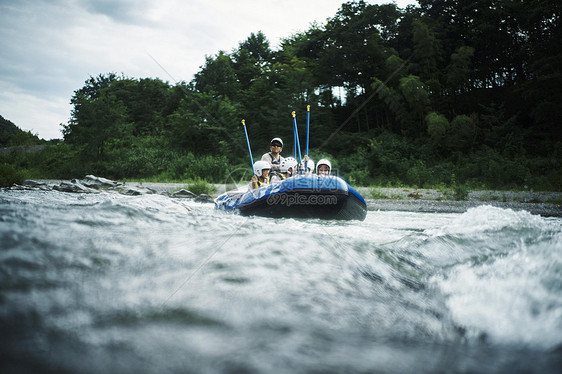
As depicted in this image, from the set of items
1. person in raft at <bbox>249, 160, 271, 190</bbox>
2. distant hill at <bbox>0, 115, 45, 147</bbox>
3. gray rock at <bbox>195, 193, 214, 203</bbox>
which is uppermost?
distant hill at <bbox>0, 115, 45, 147</bbox>

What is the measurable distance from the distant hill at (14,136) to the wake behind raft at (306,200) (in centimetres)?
2934

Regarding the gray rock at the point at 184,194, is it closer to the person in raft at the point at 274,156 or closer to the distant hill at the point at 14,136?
the person in raft at the point at 274,156

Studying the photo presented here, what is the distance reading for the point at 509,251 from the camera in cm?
265

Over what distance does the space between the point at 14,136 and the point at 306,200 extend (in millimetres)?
30956

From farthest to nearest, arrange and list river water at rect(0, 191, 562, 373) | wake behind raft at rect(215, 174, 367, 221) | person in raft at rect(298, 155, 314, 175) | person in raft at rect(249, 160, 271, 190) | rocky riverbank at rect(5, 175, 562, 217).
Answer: rocky riverbank at rect(5, 175, 562, 217) < person in raft at rect(298, 155, 314, 175) < person in raft at rect(249, 160, 271, 190) < wake behind raft at rect(215, 174, 367, 221) < river water at rect(0, 191, 562, 373)

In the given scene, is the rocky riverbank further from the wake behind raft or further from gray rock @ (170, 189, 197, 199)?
the wake behind raft

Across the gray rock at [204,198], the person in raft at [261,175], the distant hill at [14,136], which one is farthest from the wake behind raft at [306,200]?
the distant hill at [14,136]

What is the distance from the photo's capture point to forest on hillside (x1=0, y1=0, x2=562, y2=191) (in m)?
18.3

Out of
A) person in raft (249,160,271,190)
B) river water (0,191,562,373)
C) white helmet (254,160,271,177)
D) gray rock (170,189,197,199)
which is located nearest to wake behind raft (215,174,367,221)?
person in raft (249,160,271,190)

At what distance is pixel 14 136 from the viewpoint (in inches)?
1117

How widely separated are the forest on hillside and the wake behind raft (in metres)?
10.5

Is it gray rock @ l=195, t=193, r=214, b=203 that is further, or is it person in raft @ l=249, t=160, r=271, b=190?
gray rock @ l=195, t=193, r=214, b=203

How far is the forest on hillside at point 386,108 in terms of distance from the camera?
1831cm

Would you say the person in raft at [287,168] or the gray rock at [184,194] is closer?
the person in raft at [287,168]
